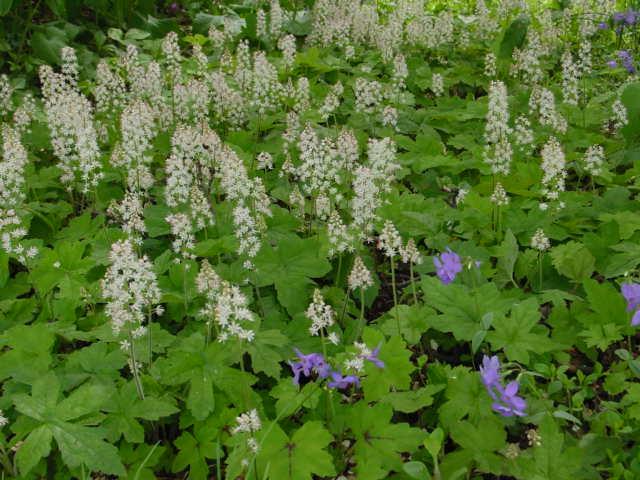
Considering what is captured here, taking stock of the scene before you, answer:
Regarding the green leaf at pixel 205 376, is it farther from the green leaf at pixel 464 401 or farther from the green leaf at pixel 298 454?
the green leaf at pixel 464 401

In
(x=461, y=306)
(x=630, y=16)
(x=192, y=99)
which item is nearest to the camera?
(x=461, y=306)

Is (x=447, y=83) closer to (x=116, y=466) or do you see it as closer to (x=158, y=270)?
(x=158, y=270)

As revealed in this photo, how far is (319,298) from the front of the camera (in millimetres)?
2275

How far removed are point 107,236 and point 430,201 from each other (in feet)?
6.41

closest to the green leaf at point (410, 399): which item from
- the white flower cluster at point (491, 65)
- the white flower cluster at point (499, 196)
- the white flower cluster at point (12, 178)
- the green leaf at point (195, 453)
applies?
the green leaf at point (195, 453)

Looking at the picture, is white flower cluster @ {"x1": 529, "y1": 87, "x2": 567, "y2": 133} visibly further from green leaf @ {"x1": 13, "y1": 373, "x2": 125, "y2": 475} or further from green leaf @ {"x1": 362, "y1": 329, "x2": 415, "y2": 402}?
green leaf @ {"x1": 13, "y1": 373, "x2": 125, "y2": 475}

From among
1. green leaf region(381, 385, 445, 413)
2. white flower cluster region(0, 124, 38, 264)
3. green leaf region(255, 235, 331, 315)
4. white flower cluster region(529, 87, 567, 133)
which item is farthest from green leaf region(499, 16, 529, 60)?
green leaf region(381, 385, 445, 413)

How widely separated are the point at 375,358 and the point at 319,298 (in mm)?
Answer: 473

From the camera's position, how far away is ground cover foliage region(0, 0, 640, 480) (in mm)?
2436

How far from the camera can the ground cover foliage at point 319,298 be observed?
2.44 metres

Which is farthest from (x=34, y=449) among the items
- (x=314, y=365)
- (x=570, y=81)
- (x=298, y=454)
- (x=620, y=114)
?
(x=570, y=81)

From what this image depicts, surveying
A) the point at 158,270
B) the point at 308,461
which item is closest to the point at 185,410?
the point at 308,461

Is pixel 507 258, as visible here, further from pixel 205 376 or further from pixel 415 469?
pixel 205 376

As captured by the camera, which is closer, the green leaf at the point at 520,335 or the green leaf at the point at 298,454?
the green leaf at the point at 298,454
